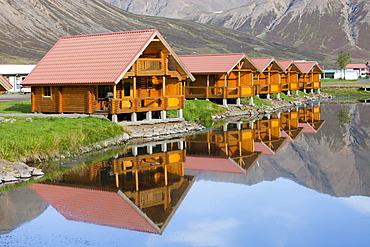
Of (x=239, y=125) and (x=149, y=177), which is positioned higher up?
(x=239, y=125)

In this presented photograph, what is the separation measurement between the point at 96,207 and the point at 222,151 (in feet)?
39.3

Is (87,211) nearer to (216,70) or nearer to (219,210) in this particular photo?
(219,210)

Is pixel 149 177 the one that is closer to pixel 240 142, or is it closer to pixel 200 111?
pixel 240 142

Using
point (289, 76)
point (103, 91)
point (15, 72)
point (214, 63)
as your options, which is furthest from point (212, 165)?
point (15, 72)

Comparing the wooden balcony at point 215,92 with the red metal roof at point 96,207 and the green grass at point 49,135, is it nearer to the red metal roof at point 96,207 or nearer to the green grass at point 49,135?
the green grass at point 49,135

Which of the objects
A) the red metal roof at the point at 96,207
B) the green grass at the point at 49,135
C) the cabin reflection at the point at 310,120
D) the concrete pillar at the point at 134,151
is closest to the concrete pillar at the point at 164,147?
the concrete pillar at the point at 134,151

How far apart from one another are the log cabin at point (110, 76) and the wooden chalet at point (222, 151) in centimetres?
418

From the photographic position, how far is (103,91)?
3494cm

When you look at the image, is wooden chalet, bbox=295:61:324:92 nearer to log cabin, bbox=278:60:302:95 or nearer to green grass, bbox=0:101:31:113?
log cabin, bbox=278:60:302:95

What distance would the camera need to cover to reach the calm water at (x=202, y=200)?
1453 centimetres

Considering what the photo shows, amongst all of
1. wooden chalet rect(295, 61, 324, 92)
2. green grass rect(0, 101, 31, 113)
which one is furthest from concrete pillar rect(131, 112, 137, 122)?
wooden chalet rect(295, 61, 324, 92)

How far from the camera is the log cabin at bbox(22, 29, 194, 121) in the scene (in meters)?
33.3

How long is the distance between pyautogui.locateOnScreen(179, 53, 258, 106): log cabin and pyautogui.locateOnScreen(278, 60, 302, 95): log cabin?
15961 mm

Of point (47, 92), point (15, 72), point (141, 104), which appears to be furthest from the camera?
point (15, 72)
